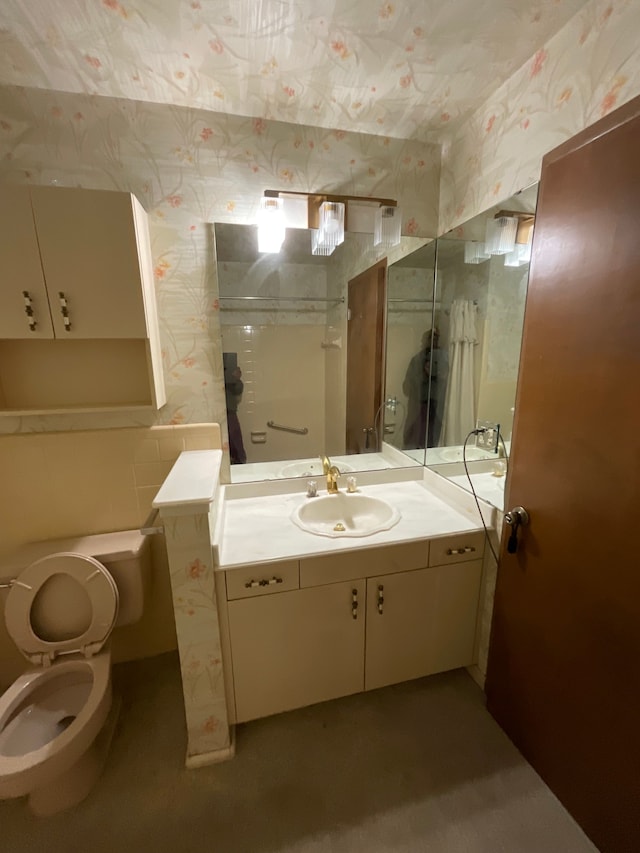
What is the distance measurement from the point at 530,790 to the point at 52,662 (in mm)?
1748

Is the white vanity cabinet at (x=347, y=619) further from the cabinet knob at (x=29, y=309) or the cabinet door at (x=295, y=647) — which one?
the cabinet knob at (x=29, y=309)

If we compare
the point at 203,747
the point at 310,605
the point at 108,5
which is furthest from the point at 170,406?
the point at 203,747

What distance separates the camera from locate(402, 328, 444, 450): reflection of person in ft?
6.02

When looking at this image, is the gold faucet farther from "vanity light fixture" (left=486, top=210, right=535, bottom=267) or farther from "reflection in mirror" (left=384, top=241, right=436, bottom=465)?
"vanity light fixture" (left=486, top=210, right=535, bottom=267)

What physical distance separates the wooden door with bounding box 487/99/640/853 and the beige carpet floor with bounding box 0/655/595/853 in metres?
0.20

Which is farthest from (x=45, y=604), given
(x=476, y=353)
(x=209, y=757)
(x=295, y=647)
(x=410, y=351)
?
(x=476, y=353)

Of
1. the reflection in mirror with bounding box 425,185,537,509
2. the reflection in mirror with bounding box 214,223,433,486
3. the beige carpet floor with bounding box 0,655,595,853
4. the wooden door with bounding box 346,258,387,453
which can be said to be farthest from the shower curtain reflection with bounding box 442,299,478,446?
the beige carpet floor with bounding box 0,655,595,853

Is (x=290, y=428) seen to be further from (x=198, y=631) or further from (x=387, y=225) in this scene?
(x=387, y=225)

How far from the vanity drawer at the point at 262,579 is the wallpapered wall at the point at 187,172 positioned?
68 cm

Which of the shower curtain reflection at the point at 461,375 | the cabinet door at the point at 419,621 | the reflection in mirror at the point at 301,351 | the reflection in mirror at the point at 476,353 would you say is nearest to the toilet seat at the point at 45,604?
the reflection in mirror at the point at 301,351

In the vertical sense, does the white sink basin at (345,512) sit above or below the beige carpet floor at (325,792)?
above

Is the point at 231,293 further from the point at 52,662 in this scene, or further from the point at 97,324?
the point at 52,662

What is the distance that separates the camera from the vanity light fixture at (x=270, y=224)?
144 centimetres

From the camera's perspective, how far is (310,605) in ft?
4.16
